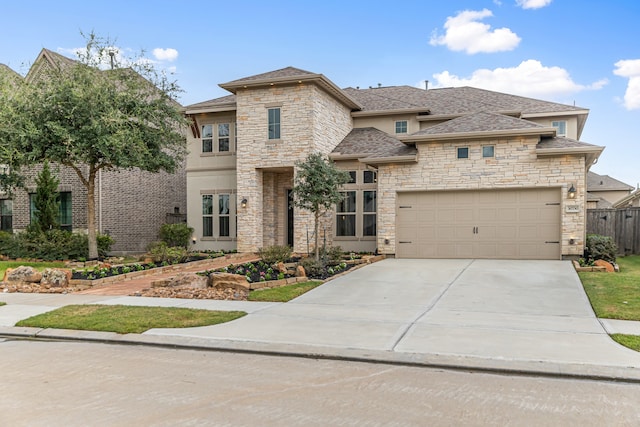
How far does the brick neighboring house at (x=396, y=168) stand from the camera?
14.8 m

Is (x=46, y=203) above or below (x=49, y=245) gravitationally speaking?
above

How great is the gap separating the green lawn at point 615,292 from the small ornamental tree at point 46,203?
17942 mm

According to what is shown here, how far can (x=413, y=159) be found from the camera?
15.7m

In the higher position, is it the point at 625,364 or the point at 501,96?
the point at 501,96

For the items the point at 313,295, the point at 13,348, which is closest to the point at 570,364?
the point at 313,295

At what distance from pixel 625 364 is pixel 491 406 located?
213 cm

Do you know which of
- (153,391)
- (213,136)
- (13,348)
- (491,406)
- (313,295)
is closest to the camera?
(491,406)

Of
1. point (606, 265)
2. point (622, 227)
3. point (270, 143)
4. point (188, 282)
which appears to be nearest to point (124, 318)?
point (188, 282)

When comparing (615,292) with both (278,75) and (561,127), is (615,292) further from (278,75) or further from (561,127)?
Result: (278,75)

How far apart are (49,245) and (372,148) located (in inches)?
478

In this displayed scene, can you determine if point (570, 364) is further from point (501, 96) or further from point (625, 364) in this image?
point (501, 96)

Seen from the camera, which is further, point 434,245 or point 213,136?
point 213,136

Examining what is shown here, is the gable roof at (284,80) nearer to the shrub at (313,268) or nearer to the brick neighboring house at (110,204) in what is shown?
the brick neighboring house at (110,204)

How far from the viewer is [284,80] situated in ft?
56.8
